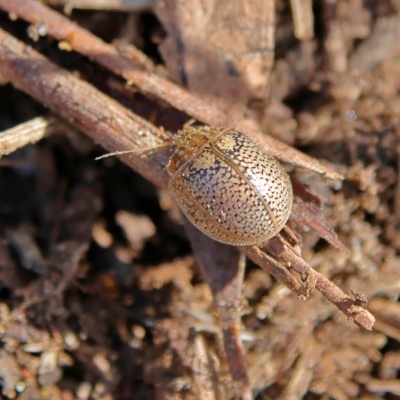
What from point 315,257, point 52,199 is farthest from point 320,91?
point 52,199

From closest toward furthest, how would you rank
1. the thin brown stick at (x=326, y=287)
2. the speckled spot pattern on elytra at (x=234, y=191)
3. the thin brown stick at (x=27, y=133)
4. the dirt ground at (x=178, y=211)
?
the thin brown stick at (x=326, y=287) < the speckled spot pattern on elytra at (x=234, y=191) < the thin brown stick at (x=27, y=133) < the dirt ground at (x=178, y=211)

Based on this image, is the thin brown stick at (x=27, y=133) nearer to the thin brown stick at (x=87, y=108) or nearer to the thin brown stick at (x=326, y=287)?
the thin brown stick at (x=87, y=108)

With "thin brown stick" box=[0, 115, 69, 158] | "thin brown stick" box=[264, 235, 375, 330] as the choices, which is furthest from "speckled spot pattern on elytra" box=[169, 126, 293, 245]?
"thin brown stick" box=[0, 115, 69, 158]

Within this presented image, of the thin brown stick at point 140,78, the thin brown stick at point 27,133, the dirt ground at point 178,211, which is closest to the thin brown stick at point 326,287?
the dirt ground at point 178,211

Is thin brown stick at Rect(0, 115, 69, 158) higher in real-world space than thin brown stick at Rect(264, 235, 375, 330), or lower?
higher

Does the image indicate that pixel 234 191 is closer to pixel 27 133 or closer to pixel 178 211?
pixel 178 211

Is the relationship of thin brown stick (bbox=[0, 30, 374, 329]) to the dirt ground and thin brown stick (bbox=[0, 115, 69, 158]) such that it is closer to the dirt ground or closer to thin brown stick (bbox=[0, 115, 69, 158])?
the dirt ground

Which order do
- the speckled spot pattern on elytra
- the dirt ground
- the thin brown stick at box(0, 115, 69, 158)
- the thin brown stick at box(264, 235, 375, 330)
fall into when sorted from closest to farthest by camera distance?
1. the thin brown stick at box(264, 235, 375, 330)
2. the speckled spot pattern on elytra
3. the thin brown stick at box(0, 115, 69, 158)
4. the dirt ground

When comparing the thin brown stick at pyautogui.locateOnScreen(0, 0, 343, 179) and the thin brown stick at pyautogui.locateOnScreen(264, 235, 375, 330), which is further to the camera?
the thin brown stick at pyautogui.locateOnScreen(0, 0, 343, 179)
